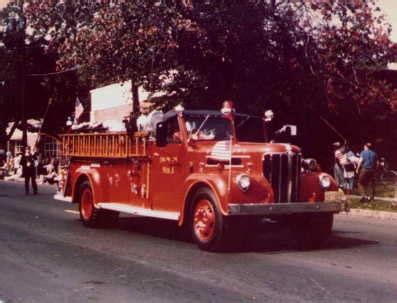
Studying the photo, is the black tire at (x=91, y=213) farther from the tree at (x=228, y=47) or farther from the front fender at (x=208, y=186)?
the tree at (x=228, y=47)

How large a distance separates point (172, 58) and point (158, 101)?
4.90 meters

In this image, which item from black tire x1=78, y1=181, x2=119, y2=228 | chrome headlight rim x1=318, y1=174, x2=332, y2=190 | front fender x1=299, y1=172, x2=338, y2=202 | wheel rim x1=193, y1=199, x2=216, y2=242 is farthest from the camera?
black tire x1=78, y1=181, x2=119, y2=228

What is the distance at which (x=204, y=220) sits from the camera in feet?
38.8

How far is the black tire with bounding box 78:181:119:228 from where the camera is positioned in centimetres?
1519

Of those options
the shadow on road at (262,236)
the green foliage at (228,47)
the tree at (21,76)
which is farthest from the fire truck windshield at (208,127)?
the tree at (21,76)

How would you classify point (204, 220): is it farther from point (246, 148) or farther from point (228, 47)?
point (228, 47)

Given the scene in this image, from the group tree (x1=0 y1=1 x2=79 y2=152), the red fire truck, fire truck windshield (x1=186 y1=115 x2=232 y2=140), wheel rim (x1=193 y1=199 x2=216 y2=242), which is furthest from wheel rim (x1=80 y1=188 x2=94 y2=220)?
tree (x1=0 y1=1 x2=79 y2=152)

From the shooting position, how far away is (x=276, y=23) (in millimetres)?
27328

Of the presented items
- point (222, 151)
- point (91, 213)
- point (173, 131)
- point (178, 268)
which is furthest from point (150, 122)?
point (178, 268)

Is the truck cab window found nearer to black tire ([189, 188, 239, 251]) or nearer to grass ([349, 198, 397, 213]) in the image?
black tire ([189, 188, 239, 251])

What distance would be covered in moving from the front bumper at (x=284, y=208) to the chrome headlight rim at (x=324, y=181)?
1.06 ft

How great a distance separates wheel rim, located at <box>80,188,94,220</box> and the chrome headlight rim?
4.91 meters

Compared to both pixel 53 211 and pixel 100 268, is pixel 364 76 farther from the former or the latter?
pixel 100 268

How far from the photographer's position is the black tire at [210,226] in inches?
448
